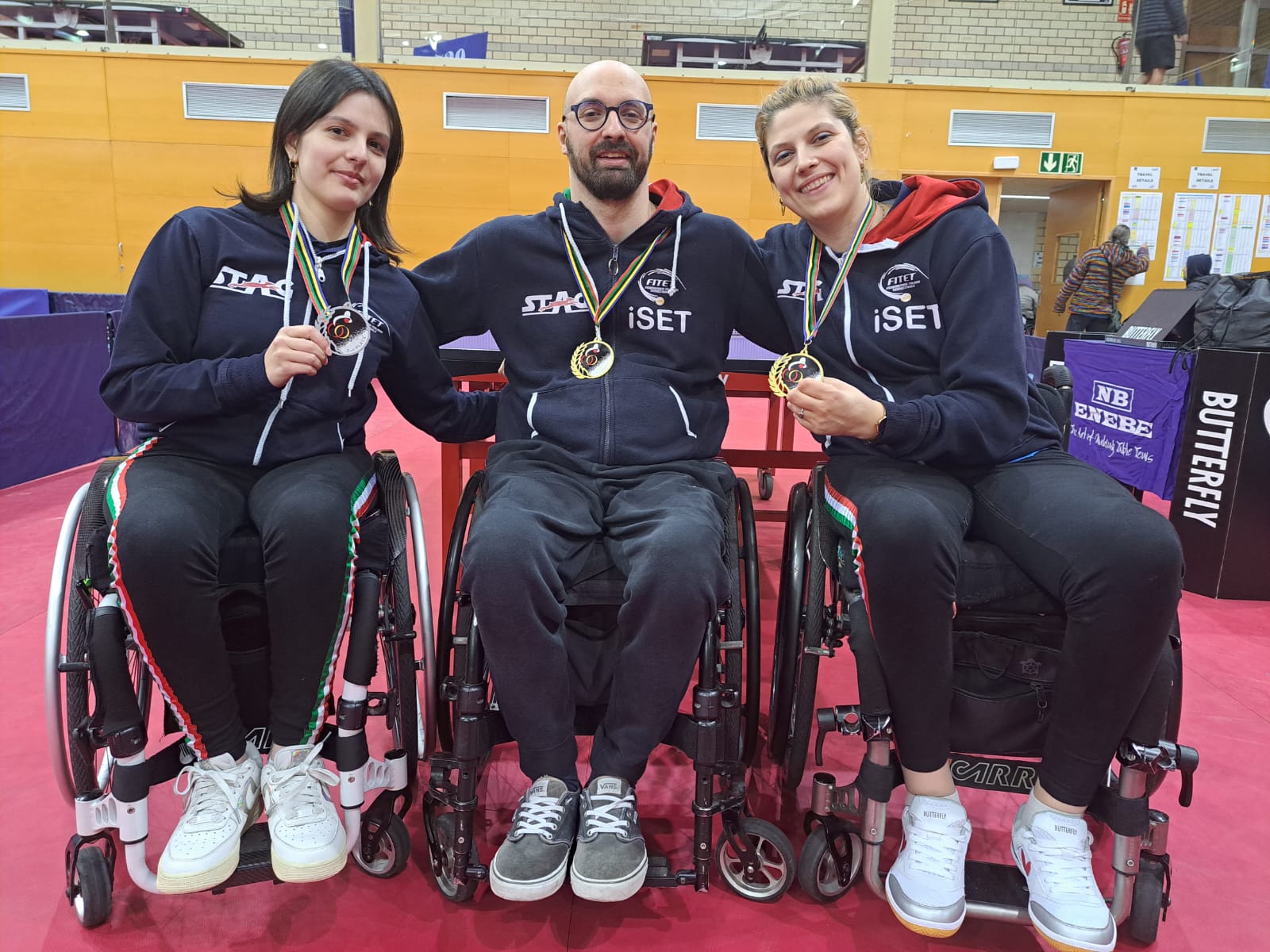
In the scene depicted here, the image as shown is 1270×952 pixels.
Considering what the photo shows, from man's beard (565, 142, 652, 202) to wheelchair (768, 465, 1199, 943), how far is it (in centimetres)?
79

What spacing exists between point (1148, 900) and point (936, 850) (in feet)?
1.19

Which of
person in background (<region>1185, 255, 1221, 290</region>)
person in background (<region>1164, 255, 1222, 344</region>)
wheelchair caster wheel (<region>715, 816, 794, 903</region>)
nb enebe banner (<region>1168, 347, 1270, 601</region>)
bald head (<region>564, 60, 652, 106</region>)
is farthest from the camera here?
person in background (<region>1185, 255, 1221, 290</region>)

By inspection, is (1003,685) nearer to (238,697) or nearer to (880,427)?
(880,427)

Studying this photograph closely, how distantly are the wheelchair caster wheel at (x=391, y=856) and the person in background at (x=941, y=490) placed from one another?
0.81 metres

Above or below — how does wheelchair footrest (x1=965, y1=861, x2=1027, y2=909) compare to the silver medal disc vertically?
below

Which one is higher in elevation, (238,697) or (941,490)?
(941,490)

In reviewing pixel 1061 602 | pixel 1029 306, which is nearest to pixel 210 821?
pixel 1061 602

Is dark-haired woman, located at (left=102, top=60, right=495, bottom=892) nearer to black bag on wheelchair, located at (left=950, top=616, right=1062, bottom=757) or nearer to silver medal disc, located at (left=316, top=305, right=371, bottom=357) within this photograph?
silver medal disc, located at (left=316, top=305, right=371, bottom=357)

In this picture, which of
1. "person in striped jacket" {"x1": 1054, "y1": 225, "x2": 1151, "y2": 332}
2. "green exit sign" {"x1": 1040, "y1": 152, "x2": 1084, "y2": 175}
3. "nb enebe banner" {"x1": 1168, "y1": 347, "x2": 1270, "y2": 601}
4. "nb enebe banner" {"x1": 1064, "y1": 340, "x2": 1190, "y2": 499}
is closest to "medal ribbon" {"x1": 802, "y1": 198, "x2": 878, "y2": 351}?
"nb enebe banner" {"x1": 1168, "y1": 347, "x2": 1270, "y2": 601}

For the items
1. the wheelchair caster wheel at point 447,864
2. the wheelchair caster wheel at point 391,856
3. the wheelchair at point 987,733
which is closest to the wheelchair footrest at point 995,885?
the wheelchair at point 987,733

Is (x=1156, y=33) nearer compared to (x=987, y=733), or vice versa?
(x=987, y=733)

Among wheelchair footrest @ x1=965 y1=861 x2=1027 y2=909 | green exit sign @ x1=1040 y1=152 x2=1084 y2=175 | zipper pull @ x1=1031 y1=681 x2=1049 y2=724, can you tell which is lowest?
wheelchair footrest @ x1=965 y1=861 x2=1027 y2=909

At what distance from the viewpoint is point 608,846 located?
1.15 meters

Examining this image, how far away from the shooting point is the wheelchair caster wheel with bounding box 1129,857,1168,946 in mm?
1222
